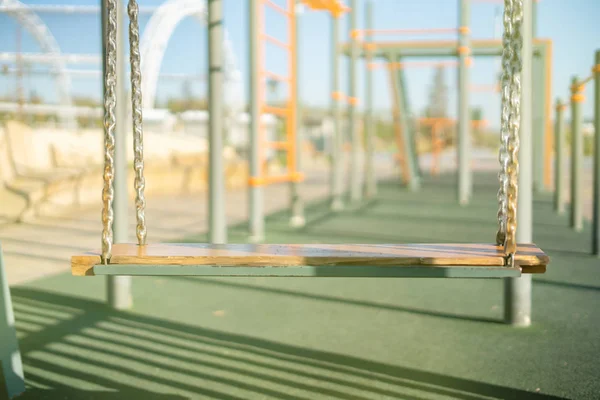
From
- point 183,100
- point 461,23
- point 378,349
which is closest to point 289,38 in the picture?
point 461,23

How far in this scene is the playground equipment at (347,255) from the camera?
2098mm

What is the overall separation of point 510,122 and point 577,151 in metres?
4.32

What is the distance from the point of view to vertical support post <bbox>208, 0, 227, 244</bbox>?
200 inches

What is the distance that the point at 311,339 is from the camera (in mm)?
3289

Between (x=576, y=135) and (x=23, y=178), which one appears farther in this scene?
(x=23, y=178)

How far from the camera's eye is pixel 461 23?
11.2 m

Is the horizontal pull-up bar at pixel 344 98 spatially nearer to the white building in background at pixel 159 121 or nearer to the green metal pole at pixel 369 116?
the green metal pole at pixel 369 116

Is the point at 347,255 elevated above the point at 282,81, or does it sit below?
below

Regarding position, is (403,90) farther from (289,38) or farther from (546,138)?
(289,38)

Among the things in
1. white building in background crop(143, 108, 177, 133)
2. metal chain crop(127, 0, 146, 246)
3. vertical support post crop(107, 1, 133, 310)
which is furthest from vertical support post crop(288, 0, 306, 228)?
white building in background crop(143, 108, 177, 133)

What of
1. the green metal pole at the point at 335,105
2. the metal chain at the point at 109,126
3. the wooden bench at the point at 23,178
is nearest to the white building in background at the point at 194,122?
the wooden bench at the point at 23,178

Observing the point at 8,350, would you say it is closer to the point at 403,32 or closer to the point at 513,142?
the point at 513,142

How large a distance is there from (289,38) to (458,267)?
20.4ft

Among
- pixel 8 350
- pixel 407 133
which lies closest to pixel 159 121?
pixel 407 133
